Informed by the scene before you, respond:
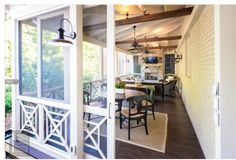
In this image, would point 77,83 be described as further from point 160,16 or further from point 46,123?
point 160,16

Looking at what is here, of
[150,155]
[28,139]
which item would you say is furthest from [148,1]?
[28,139]

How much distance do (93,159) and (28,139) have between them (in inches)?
62.3

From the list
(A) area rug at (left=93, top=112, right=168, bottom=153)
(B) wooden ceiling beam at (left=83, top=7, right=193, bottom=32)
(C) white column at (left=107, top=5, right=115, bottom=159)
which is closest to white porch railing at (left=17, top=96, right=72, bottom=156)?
(C) white column at (left=107, top=5, right=115, bottom=159)

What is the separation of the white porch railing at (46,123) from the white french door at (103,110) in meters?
0.33

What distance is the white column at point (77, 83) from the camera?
98.8 inches

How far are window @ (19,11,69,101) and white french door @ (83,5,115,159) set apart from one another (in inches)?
17.7

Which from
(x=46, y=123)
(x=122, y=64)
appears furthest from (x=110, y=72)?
(x=122, y=64)

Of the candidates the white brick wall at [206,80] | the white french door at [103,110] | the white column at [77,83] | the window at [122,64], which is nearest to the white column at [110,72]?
the white french door at [103,110]

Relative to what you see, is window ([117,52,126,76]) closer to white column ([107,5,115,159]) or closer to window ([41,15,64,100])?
window ([41,15,64,100])

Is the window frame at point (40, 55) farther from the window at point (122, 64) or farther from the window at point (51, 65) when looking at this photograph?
the window at point (122, 64)

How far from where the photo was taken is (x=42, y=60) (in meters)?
3.19

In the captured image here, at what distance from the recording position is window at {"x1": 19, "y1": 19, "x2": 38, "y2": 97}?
3.35 m

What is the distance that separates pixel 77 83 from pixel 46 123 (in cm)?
117

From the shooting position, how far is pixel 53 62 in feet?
9.88
